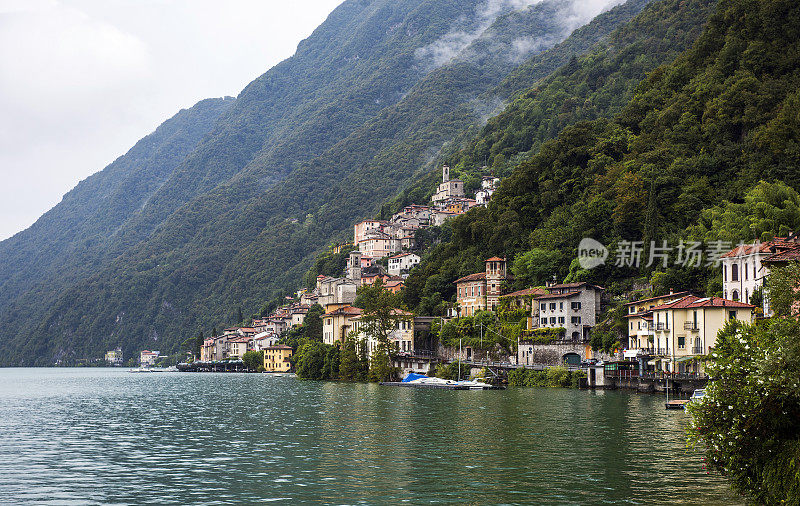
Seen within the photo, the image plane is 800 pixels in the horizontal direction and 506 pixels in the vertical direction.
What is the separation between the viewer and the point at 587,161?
369 feet

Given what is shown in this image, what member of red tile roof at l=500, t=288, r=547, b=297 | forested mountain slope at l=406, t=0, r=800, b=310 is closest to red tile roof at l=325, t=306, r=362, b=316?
forested mountain slope at l=406, t=0, r=800, b=310

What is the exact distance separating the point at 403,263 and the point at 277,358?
30103 millimetres

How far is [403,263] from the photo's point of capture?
162 metres

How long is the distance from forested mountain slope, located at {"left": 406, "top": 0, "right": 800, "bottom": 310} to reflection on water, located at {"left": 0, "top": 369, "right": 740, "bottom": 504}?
113 feet

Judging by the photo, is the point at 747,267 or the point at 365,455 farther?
the point at 747,267

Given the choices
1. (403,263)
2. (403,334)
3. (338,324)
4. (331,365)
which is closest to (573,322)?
(403,334)

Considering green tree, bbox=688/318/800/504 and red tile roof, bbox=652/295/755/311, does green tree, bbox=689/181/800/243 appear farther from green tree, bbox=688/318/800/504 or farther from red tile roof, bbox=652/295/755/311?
green tree, bbox=688/318/800/504

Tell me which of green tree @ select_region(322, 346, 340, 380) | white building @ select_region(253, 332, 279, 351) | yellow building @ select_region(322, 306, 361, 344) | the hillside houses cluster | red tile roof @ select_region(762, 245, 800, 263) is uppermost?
the hillside houses cluster

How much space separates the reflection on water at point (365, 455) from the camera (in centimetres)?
2605

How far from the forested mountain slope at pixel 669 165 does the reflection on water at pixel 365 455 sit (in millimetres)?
34507

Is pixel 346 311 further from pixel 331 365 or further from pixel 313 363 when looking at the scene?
pixel 331 365

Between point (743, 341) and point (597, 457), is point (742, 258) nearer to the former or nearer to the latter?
point (597, 457)

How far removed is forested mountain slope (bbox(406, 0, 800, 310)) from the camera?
8738 cm

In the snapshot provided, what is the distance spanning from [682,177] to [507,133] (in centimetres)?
9277
